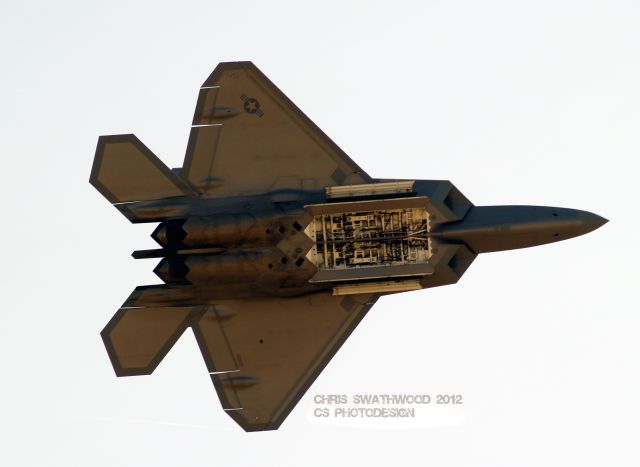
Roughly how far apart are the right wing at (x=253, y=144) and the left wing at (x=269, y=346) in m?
2.58

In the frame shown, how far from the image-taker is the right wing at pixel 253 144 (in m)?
19.2

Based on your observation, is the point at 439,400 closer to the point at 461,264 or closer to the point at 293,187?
the point at 461,264

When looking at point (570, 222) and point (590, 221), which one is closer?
point (570, 222)

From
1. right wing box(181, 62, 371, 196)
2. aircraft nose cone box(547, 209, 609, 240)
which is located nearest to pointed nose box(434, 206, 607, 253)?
aircraft nose cone box(547, 209, 609, 240)

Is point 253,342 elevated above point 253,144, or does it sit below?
below

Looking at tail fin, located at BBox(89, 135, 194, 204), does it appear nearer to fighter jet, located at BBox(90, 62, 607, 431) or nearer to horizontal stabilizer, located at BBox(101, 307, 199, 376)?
fighter jet, located at BBox(90, 62, 607, 431)

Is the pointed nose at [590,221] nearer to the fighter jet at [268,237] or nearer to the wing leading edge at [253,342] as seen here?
the fighter jet at [268,237]

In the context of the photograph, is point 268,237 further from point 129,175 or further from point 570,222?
point 570,222

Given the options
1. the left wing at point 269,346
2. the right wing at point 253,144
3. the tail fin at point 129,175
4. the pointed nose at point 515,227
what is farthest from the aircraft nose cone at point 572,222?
the tail fin at point 129,175

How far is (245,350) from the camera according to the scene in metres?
19.5

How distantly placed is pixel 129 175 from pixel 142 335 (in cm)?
347

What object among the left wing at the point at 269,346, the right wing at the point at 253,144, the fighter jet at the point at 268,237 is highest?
the right wing at the point at 253,144

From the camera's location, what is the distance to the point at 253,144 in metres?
19.4

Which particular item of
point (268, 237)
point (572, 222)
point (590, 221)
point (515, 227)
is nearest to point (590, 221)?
point (590, 221)
